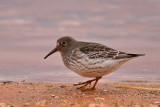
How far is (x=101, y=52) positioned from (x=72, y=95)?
4.61ft

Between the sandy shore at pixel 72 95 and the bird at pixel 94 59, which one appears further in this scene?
the bird at pixel 94 59

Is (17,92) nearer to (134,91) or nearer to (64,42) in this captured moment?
(64,42)

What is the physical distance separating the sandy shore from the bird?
0.65 meters

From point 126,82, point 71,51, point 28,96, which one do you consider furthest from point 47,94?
point 126,82

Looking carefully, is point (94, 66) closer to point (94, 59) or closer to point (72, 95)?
point (94, 59)

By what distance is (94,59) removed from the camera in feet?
28.6

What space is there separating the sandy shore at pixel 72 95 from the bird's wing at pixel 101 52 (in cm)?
107

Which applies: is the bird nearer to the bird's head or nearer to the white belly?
the white belly

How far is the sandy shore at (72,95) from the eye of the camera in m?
8.24

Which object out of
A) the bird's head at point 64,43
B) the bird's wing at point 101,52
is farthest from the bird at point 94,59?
the bird's head at point 64,43

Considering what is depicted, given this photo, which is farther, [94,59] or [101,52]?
[101,52]

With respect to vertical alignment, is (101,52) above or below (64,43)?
below

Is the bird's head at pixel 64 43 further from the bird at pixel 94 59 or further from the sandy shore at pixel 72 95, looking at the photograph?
the sandy shore at pixel 72 95

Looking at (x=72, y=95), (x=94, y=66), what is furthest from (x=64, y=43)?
(x=72, y=95)
